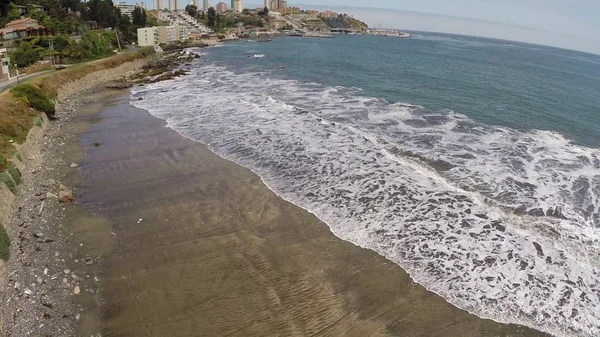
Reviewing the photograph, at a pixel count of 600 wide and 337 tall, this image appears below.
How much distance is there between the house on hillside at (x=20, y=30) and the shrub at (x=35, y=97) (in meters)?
29.2

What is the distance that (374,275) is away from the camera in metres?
13.5

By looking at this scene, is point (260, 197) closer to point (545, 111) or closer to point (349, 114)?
point (349, 114)

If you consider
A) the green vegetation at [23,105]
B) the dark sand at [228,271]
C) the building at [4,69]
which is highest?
the building at [4,69]

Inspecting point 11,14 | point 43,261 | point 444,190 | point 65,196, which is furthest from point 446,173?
point 11,14

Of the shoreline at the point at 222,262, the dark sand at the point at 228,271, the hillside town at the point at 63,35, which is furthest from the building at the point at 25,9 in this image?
the dark sand at the point at 228,271

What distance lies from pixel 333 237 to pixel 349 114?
781 inches

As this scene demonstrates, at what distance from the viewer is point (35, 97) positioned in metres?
29.6

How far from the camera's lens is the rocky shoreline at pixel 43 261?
35.6ft

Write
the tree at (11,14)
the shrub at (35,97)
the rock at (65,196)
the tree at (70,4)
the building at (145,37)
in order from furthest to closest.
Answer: the tree at (70,4)
the building at (145,37)
the tree at (11,14)
the shrub at (35,97)
the rock at (65,196)

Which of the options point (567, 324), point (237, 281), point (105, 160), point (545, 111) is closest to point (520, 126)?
point (545, 111)

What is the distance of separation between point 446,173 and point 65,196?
67.6 ft

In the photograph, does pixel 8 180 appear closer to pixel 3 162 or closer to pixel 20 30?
pixel 3 162

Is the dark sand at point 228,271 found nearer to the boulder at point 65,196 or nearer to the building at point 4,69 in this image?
the boulder at point 65,196

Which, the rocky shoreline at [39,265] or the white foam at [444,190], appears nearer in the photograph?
the rocky shoreline at [39,265]
